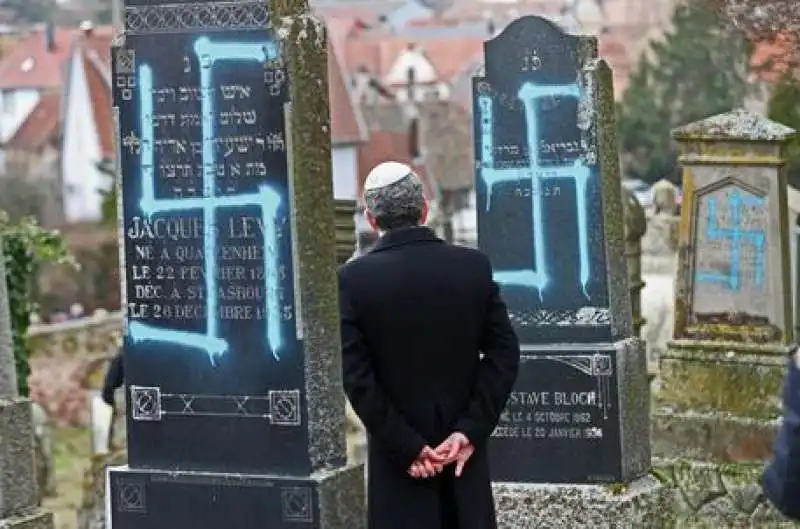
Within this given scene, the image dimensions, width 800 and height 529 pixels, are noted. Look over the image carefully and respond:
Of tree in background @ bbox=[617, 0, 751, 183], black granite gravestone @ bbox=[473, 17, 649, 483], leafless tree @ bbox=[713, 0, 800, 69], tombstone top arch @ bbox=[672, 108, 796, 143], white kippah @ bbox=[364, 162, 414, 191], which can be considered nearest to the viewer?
white kippah @ bbox=[364, 162, 414, 191]

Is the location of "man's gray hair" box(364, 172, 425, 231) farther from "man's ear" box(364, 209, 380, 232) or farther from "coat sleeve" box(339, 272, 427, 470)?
"coat sleeve" box(339, 272, 427, 470)

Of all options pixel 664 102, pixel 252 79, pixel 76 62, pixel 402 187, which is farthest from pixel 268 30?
pixel 76 62

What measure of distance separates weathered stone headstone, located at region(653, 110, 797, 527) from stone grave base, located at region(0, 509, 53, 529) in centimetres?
438

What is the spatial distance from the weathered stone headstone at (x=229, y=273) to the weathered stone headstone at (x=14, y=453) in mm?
848

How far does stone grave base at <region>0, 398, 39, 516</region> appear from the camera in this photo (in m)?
8.33

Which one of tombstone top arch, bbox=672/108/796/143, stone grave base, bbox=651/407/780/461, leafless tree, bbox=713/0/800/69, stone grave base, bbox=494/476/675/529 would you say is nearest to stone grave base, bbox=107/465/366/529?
stone grave base, bbox=494/476/675/529

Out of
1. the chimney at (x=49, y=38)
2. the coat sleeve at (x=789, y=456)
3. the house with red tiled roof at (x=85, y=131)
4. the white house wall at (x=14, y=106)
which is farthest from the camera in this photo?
the chimney at (x=49, y=38)

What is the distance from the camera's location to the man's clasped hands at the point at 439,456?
6887 millimetres

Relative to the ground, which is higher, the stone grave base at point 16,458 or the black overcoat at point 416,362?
the black overcoat at point 416,362

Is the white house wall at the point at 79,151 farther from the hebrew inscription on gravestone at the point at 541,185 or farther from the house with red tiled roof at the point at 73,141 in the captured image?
the hebrew inscription on gravestone at the point at 541,185

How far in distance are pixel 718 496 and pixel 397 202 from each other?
5.15 metres

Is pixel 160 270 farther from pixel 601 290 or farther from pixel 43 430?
pixel 43 430

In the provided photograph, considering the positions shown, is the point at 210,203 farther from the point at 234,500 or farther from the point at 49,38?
the point at 49,38

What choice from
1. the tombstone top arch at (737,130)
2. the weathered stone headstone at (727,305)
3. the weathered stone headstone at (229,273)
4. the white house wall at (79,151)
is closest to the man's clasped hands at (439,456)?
the weathered stone headstone at (229,273)
